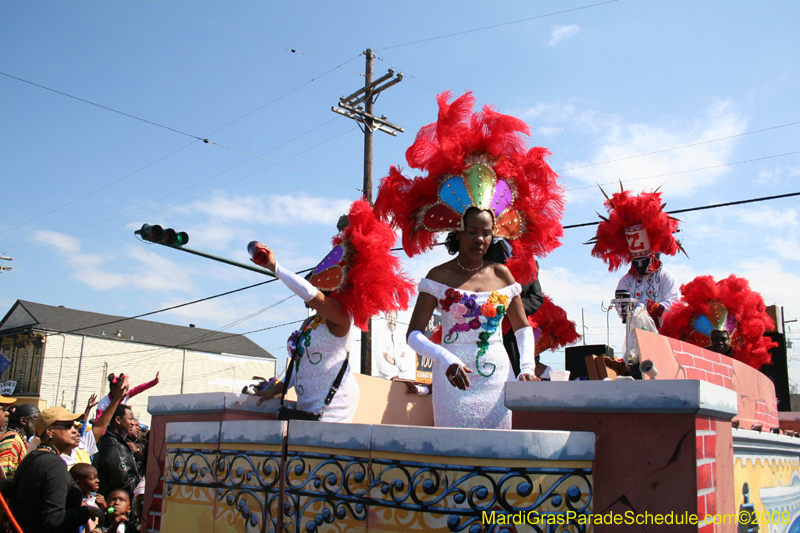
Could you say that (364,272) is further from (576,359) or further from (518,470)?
(576,359)

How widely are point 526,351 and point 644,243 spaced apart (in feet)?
10.3

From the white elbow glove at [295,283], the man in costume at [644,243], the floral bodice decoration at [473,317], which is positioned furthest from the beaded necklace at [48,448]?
the man in costume at [644,243]

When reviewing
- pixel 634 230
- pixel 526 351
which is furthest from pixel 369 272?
pixel 634 230

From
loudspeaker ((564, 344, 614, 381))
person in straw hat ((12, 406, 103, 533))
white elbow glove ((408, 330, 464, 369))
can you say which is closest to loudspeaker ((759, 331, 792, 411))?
loudspeaker ((564, 344, 614, 381))

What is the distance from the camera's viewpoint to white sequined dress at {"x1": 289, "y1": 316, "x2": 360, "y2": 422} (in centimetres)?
363

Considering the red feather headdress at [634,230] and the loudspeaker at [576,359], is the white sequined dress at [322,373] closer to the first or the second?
the loudspeaker at [576,359]

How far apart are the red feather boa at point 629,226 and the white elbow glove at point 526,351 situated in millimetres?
3025

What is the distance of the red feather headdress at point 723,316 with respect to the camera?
5895 millimetres

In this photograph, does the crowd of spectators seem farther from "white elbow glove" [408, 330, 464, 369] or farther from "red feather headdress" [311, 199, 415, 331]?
"white elbow glove" [408, 330, 464, 369]

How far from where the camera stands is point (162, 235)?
912cm

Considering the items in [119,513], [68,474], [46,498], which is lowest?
[119,513]

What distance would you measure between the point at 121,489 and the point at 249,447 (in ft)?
10.2

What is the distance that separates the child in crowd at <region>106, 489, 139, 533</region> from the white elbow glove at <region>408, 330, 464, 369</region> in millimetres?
2990

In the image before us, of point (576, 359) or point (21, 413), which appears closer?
point (576, 359)
